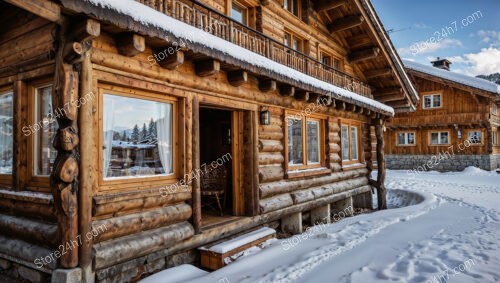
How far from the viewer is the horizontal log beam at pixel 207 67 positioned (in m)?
5.52

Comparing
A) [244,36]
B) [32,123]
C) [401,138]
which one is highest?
[244,36]

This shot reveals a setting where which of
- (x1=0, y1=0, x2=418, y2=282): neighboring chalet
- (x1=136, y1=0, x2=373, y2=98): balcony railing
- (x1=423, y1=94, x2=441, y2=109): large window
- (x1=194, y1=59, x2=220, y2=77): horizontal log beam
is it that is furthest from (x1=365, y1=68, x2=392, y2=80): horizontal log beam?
(x1=423, y1=94, x2=441, y2=109): large window

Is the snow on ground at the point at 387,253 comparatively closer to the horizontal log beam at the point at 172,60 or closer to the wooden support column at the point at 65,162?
Result: the wooden support column at the point at 65,162

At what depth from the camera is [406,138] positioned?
2703 centimetres

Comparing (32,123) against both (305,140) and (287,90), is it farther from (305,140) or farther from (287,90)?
(305,140)

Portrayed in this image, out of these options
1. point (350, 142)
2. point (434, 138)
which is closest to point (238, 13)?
point (350, 142)

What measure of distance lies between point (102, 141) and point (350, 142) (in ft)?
31.3

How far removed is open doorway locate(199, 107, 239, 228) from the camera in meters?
8.01

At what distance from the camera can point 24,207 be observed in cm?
475

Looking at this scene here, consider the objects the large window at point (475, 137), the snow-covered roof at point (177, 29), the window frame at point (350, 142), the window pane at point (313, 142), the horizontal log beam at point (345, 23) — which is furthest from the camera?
the large window at point (475, 137)

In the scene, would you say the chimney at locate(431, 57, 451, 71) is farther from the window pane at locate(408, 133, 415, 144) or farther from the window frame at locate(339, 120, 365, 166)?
the window frame at locate(339, 120, 365, 166)

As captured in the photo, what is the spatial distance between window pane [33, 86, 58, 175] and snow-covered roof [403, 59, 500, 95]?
25.5 metres

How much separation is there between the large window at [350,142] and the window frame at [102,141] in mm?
6998

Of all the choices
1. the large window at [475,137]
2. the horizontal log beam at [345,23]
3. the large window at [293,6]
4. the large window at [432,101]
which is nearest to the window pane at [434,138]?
the large window at [475,137]
